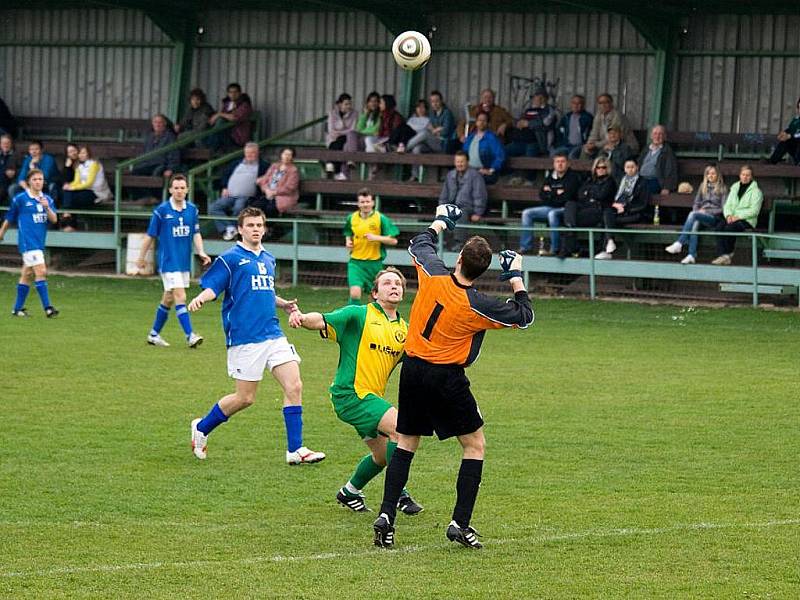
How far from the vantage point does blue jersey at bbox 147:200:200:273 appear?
15555mm

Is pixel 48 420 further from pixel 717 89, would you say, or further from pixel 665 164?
pixel 717 89

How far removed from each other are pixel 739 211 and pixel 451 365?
12.7 m

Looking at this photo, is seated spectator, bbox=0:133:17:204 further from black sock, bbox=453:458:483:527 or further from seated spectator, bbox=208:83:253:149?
black sock, bbox=453:458:483:527

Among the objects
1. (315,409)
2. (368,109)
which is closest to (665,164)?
(368,109)

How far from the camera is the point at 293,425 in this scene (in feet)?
30.9

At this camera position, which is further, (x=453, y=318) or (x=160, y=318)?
(x=160, y=318)

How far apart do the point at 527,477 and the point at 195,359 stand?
6281 millimetres

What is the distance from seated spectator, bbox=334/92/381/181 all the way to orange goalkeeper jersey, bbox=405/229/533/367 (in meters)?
16.1

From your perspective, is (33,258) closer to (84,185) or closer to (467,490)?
(84,185)

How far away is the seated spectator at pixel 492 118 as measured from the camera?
886 inches

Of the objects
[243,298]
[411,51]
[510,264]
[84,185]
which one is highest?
[411,51]

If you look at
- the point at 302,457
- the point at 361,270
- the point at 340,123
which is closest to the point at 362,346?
the point at 302,457

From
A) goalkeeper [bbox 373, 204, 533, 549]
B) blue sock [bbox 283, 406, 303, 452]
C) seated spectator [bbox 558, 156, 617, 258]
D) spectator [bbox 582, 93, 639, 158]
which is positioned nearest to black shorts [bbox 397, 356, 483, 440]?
goalkeeper [bbox 373, 204, 533, 549]

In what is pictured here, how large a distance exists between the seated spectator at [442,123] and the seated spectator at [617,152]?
9.71ft
